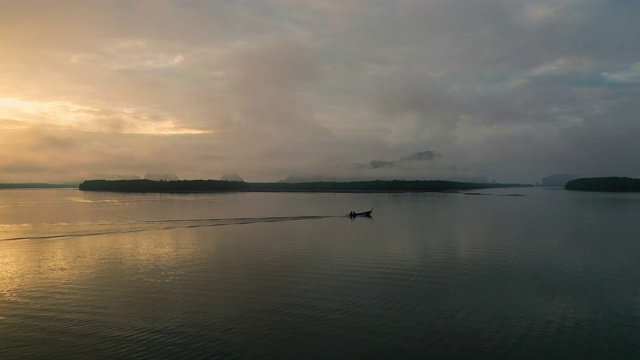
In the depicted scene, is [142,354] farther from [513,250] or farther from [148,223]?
[148,223]

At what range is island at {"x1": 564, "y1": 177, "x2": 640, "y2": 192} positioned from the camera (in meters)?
165

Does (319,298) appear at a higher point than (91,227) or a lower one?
lower

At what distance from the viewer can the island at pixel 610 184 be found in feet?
541

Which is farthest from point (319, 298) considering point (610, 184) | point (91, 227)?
point (610, 184)

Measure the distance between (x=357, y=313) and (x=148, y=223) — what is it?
3396 centimetres

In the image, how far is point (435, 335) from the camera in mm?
13023

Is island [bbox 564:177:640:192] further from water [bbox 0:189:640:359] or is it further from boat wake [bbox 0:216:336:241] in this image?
boat wake [bbox 0:216:336:241]

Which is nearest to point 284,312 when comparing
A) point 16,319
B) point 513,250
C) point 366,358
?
point 366,358

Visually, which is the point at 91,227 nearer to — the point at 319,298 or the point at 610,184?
the point at 319,298

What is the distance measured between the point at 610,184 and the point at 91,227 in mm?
189197

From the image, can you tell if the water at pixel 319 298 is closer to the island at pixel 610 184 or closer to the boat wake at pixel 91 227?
the boat wake at pixel 91 227

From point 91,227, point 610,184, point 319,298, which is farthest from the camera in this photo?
point 610,184

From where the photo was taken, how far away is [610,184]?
6811 inches

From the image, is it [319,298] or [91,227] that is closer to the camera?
[319,298]
